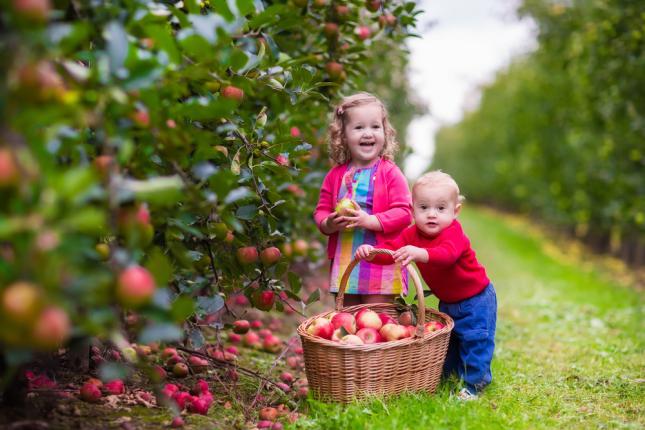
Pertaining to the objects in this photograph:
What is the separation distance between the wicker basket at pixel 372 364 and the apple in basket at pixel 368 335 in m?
0.15

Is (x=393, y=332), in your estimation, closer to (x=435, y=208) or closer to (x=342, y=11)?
(x=435, y=208)

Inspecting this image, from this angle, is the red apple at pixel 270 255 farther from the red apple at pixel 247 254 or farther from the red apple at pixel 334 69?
the red apple at pixel 334 69

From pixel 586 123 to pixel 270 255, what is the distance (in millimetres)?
8593

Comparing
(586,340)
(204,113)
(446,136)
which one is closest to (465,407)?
(204,113)

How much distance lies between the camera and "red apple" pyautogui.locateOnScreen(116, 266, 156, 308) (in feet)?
5.38

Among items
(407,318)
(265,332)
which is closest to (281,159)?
(407,318)

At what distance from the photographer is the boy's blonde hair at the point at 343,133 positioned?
137 inches

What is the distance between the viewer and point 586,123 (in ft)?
33.6

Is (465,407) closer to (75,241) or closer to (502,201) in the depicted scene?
(75,241)

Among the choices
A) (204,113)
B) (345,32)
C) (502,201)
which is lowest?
(502,201)

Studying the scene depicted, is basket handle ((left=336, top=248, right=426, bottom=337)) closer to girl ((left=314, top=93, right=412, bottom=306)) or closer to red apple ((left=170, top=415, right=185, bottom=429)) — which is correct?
girl ((left=314, top=93, right=412, bottom=306))

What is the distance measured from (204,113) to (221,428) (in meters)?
1.33

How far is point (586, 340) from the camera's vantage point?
4863mm

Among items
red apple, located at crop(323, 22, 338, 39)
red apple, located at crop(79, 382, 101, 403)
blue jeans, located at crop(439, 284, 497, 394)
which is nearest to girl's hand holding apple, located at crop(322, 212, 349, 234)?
blue jeans, located at crop(439, 284, 497, 394)
